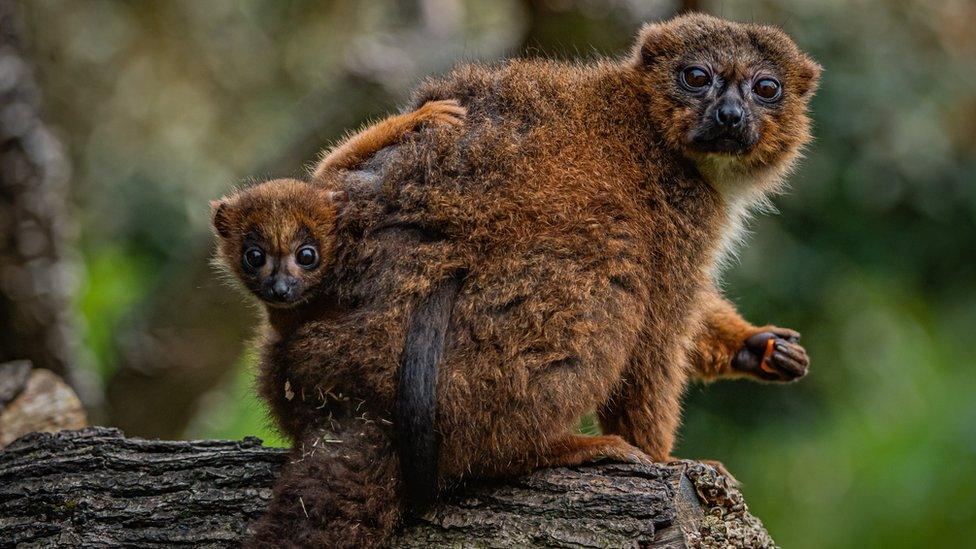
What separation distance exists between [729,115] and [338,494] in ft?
9.55

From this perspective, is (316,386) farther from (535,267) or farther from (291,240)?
(535,267)

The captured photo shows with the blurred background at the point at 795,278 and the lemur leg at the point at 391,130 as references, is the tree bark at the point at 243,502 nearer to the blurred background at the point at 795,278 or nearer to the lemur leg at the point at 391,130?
the lemur leg at the point at 391,130

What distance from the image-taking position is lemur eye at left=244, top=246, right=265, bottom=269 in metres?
5.78

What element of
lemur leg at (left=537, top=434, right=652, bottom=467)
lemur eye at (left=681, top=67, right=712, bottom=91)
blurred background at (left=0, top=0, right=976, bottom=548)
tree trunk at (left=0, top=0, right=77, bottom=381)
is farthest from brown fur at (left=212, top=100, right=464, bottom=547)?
blurred background at (left=0, top=0, right=976, bottom=548)

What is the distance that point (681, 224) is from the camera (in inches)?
230

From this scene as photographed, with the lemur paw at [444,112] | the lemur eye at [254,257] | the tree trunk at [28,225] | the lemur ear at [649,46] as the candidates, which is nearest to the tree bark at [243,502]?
the lemur eye at [254,257]

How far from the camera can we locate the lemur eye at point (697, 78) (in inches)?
245

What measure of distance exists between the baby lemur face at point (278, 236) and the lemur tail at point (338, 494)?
0.82 metres


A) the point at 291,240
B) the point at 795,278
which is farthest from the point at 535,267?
the point at 795,278

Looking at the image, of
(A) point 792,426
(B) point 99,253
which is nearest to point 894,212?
(A) point 792,426

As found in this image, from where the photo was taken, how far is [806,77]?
21.3 feet

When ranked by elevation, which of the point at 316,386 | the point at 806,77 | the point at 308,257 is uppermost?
the point at 806,77

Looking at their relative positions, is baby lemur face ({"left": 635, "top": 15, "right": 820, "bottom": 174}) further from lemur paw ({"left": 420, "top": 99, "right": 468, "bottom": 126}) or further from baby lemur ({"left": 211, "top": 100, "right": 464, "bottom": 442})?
baby lemur ({"left": 211, "top": 100, "right": 464, "bottom": 442})

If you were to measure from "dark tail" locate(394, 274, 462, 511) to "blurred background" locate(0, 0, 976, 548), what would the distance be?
13.6ft
